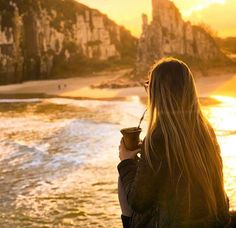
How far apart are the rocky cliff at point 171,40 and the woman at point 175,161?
148ft

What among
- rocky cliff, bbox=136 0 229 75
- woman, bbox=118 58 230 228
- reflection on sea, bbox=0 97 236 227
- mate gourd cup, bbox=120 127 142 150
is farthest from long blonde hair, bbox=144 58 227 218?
rocky cliff, bbox=136 0 229 75

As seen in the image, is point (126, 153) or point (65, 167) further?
point (65, 167)

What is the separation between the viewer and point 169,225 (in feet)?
9.23

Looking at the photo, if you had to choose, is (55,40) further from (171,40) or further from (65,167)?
(65,167)

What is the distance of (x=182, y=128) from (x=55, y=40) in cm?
6314

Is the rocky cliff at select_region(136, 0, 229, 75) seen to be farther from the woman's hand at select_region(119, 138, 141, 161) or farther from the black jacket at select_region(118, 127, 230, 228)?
the black jacket at select_region(118, 127, 230, 228)

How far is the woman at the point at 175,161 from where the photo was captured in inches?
107

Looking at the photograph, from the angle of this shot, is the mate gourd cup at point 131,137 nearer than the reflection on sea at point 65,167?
Yes

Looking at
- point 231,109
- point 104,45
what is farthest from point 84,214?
point 104,45

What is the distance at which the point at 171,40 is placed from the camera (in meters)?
49.3

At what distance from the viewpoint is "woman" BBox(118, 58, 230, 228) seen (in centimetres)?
272

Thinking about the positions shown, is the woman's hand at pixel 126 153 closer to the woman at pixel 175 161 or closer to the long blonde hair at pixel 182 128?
the woman at pixel 175 161

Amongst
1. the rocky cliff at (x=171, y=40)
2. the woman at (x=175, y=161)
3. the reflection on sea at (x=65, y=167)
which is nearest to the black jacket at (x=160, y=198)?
the woman at (x=175, y=161)

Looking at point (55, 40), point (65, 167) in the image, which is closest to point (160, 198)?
point (65, 167)
